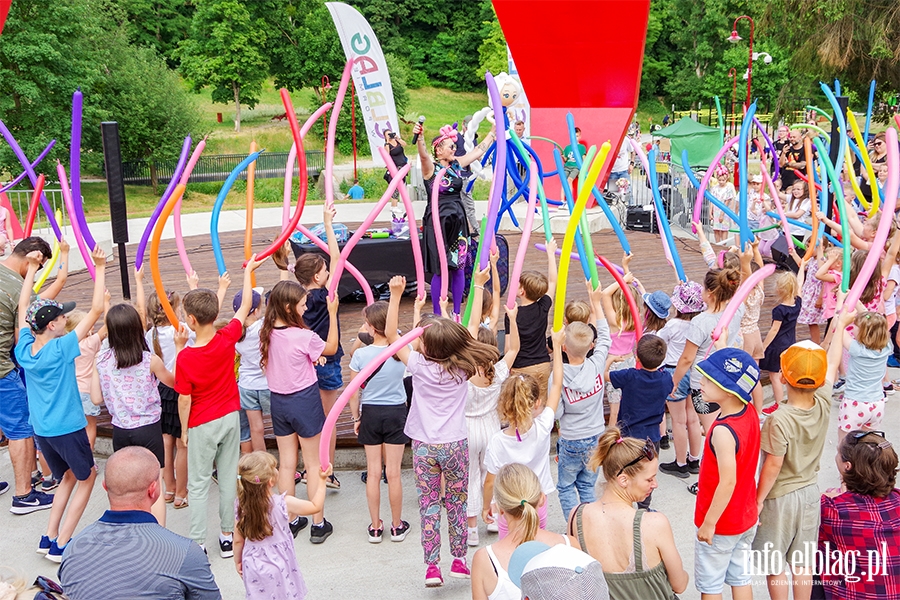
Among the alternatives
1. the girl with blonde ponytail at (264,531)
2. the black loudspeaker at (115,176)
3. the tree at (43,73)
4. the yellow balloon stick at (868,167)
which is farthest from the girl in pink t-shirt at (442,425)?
the tree at (43,73)

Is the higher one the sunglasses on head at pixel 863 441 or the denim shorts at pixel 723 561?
the sunglasses on head at pixel 863 441

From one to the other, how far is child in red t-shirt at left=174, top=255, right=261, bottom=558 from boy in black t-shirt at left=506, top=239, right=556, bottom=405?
1788 mm

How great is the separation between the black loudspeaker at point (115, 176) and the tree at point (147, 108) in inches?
784

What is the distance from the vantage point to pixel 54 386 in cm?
458

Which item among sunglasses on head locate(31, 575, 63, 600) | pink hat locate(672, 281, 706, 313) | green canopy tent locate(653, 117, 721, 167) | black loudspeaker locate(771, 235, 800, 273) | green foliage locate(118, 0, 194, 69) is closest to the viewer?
sunglasses on head locate(31, 575, 63, 600)

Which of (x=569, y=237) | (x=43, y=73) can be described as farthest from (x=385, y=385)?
(x=43, y=73)

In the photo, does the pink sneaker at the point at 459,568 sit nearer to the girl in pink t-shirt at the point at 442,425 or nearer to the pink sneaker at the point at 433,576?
the girl in pink t-shirt at the point at 442,425

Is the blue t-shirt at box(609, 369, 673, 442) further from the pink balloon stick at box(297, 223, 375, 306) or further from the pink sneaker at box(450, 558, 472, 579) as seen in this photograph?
the pink balloon stick at box(297, 223, 375, 306)

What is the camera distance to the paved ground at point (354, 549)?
4.47 meters

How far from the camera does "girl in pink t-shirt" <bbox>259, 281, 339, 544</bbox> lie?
4664 millimetres

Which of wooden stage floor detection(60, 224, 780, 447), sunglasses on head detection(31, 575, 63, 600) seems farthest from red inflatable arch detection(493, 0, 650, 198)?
sunglasses on head detection(31, 575, 63, 600)

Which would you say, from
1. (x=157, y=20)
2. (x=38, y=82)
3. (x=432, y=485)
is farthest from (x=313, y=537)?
(x=157, y=20)

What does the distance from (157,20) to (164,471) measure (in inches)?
1671

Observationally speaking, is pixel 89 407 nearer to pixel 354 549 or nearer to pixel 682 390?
pixel 354 549
